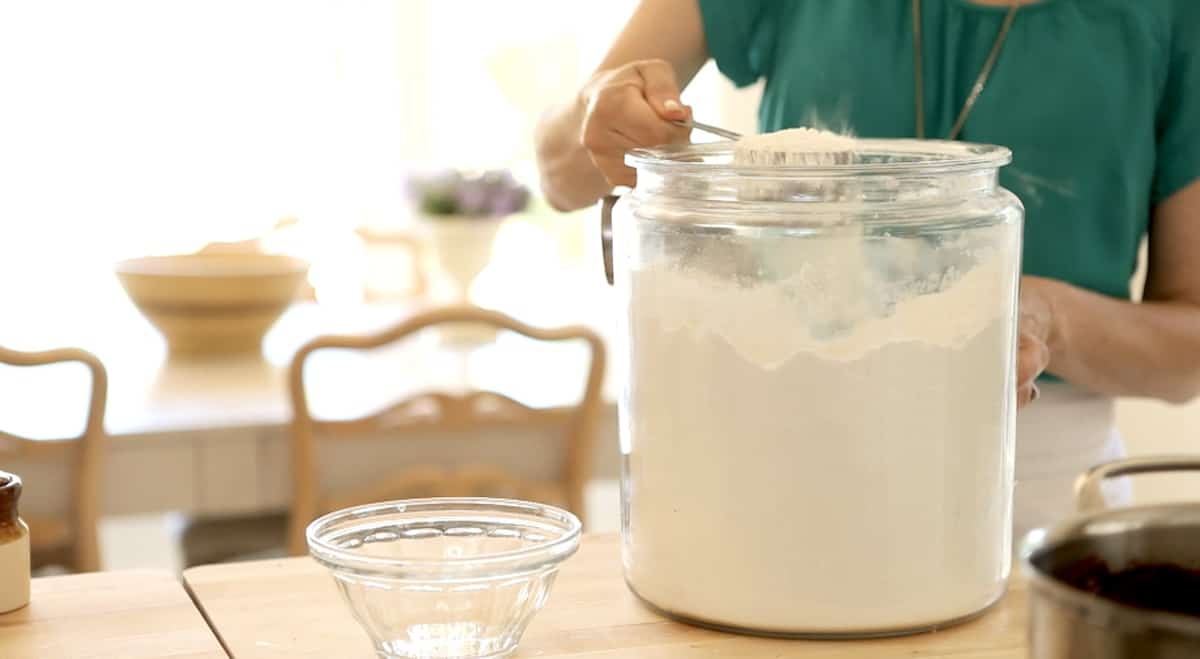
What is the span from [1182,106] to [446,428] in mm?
993

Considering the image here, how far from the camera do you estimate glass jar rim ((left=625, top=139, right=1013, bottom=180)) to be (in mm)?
664

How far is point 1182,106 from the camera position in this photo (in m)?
1.09

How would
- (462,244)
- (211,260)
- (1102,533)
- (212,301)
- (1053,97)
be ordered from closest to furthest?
(1102,533) → (1053,97) → (212,301) → (211,260) → (462,244)

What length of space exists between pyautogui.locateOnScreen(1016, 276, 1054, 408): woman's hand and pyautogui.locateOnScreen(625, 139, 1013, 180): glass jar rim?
3.7 inches

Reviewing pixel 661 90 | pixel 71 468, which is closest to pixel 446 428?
pixel 71 468

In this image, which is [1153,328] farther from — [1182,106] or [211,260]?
[211,260]

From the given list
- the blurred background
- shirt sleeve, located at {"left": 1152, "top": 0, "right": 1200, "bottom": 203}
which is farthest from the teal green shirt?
the blurred background

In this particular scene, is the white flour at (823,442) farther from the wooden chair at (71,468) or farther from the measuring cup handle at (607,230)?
the wooden chair at (71,468)

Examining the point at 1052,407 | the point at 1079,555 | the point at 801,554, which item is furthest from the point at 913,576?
the point at 1052,407

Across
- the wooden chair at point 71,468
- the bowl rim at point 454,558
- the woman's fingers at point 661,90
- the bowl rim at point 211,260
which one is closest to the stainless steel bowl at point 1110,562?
the bowl rim at point 454,558

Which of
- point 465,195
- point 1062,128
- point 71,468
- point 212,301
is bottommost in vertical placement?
point 71,468

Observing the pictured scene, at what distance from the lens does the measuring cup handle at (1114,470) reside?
58cm

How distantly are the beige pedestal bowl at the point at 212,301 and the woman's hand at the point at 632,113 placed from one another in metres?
1.33

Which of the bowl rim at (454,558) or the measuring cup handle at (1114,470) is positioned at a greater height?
the measuring cup handle at (1114,470)
